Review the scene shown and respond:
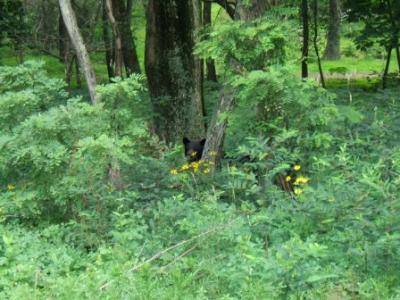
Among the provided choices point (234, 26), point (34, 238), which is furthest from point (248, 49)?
point (34, 238)

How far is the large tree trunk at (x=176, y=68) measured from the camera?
40.2 ft

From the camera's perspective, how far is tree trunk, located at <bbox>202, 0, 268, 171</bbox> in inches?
330

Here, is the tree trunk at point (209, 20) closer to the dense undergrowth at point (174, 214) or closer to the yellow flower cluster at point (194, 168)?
the yellow flower cluster at point (194, 168)

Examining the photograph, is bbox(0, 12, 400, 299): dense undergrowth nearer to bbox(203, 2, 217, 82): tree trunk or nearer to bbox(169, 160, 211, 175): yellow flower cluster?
bbox(169, 160, 211, 175): yellow flower cluster

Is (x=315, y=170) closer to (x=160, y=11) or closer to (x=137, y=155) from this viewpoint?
(x=137, y=155)

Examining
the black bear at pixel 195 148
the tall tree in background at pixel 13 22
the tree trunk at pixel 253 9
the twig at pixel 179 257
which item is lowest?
the black bear at pixel 195 148

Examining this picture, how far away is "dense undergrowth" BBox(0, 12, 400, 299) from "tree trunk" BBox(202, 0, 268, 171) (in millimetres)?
393

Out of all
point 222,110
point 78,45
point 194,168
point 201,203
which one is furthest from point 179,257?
point 78,45

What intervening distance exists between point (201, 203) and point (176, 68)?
5934 millimetres

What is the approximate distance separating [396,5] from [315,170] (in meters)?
10.8

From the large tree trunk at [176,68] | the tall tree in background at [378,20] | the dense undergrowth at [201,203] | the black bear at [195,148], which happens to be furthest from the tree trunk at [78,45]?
the tall tree in background at [378,20]

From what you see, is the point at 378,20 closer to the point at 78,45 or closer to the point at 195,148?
the point at 195,148

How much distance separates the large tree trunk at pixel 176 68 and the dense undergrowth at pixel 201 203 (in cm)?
383

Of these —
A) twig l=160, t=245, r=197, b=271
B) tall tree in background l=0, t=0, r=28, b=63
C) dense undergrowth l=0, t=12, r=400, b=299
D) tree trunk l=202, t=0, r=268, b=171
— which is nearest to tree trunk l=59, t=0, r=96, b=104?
dense undergrowth l=0, t=12, r=400, b=299
